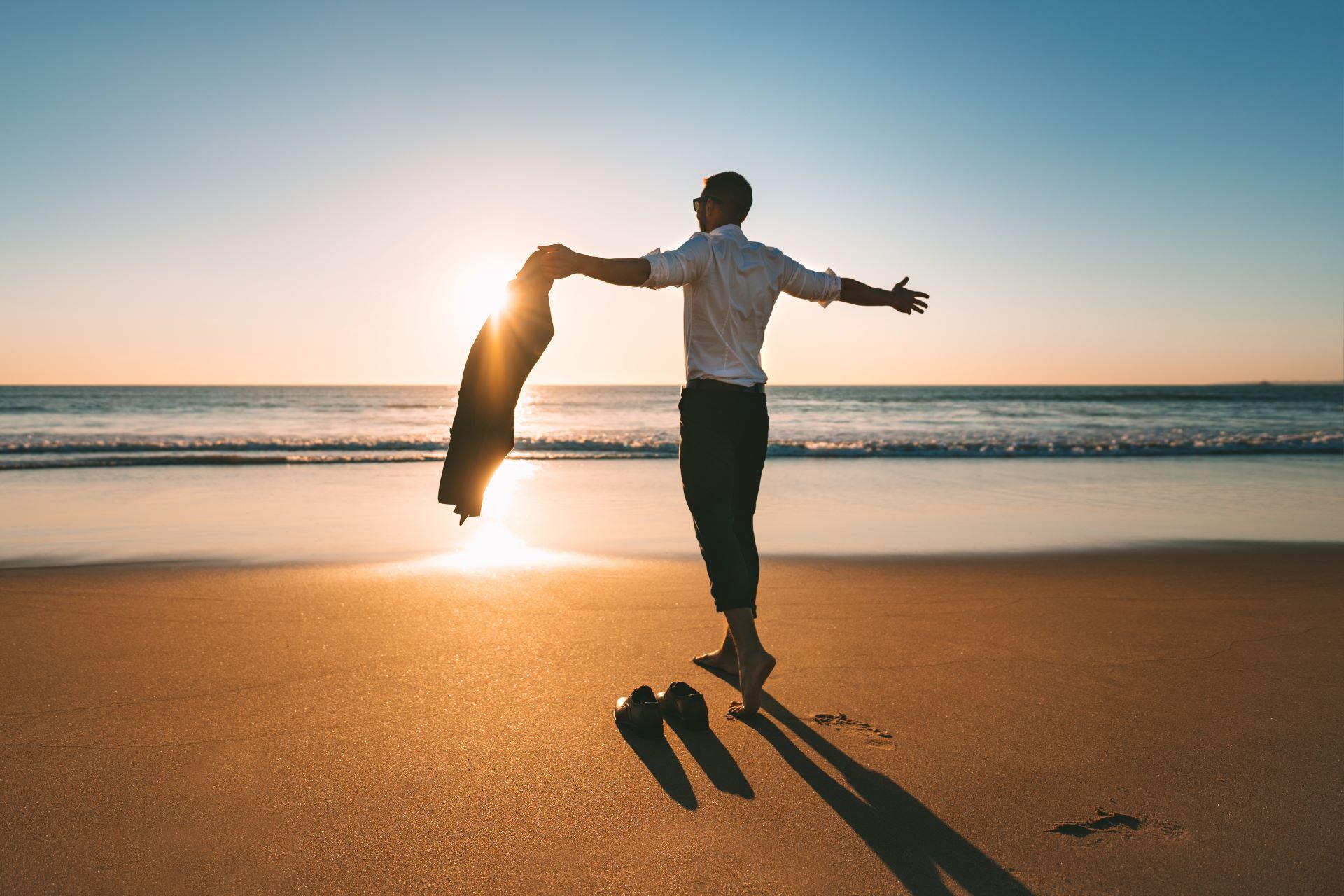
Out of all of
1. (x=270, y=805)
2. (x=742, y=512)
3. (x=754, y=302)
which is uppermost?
(x=754, y=302)

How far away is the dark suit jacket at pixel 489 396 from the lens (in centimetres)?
326

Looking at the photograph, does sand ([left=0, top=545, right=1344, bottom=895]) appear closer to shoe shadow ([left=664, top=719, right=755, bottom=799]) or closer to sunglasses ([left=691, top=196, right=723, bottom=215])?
shoe shadow ([left=664, top=719, right=755, bottom=799])

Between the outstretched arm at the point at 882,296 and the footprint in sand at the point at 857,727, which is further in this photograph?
the outstretched arm at the point at 882,296

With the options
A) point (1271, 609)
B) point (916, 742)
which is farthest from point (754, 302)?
point (1271, 609)

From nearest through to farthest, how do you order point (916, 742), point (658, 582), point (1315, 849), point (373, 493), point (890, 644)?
point (1315, 849)
point (916, 742)
point (890, 644)
point (658, 582)
point (373, 493)

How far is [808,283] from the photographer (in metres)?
3.44

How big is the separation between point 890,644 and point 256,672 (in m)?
2.84

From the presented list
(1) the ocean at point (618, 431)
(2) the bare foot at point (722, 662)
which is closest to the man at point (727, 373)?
(2) the bare foot at point (722, 662)

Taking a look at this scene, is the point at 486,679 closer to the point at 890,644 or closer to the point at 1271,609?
the point at 890,644

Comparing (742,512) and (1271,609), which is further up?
(742,512)

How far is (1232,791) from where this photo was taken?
2520 millimetres

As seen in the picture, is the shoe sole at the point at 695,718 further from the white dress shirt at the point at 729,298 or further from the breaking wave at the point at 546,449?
the breaking wave at the point at 546,449

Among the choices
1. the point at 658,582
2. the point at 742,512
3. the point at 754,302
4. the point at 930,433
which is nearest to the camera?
Answer: the point at 754,302

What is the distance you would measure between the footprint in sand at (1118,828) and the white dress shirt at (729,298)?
183cm
